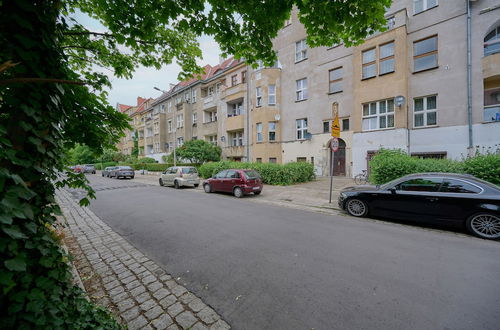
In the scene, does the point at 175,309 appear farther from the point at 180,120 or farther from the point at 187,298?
the point at 180,120

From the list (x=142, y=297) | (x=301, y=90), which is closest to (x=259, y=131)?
(x=301, y=90)

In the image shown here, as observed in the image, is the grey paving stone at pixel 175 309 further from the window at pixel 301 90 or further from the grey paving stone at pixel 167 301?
the window at pixel 301 90

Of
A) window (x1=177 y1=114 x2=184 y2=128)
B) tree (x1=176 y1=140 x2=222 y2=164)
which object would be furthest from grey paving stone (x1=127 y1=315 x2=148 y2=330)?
window (x1=177 y1=114 x2=184 y2=128)

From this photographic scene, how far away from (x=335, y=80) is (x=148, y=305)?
18.8m

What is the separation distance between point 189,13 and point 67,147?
9.81 ft

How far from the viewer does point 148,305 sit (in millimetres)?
2684

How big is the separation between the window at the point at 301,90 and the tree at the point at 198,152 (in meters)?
10.2

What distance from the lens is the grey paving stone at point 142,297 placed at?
2783mm

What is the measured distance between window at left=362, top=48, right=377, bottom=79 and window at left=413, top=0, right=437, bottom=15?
3254mm

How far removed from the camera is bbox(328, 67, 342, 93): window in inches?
671

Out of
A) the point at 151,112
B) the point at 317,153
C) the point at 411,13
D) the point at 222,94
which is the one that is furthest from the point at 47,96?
the point at 151,112

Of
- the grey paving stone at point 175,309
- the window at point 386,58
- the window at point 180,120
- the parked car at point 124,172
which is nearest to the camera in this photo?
the grey paving stone at point 175,309

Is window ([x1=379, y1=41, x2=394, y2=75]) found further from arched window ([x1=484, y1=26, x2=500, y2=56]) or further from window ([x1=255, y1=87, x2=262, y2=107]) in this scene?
window ([x1=255, y1=87, x2=262, y2=107])

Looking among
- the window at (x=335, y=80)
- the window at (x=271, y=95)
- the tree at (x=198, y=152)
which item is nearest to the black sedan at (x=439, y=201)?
the window at (x=335, y=80)
